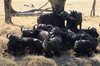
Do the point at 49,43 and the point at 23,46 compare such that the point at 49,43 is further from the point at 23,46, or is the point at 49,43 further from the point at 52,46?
the point at 23,46

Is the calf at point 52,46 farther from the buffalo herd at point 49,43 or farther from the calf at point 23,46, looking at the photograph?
the calf at point 23,46

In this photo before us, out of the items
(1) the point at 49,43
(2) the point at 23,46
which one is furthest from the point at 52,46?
(2) the point at 23,46

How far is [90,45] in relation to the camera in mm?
11297

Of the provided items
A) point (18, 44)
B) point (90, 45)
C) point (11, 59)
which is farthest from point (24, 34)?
point (90, 45)

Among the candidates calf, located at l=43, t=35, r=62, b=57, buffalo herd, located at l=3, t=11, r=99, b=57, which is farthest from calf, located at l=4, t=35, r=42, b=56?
calf, located at l=43, t=35, r=62, b=57

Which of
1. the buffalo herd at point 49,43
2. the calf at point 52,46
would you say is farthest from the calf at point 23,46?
the calf at point 52,46

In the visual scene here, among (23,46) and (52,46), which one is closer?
(52,46)

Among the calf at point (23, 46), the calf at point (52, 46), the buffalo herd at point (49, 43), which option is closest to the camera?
the calf at point (52, 46)

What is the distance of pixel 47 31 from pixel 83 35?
1.55 metres

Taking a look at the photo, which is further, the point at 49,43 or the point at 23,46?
the point at 23,46

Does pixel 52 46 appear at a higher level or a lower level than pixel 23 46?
higher

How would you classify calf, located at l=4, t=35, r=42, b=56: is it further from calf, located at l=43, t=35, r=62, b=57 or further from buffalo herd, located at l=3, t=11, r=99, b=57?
calf, located at l=43, t=35, r=62, b=57

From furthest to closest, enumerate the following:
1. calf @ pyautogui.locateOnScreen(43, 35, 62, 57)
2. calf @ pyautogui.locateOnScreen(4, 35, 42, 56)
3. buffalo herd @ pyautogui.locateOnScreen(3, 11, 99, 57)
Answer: calf @ pyautogui.locateOnScreen(4, 35, 42, 56) < buffalo herd @ pyautogui.locateOnScreen(3, 11, 99, 57) < calf @ pyautogui.locateOnScreen(43, 35, 62, 57)

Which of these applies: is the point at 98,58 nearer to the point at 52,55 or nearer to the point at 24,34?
the point at 52,55
